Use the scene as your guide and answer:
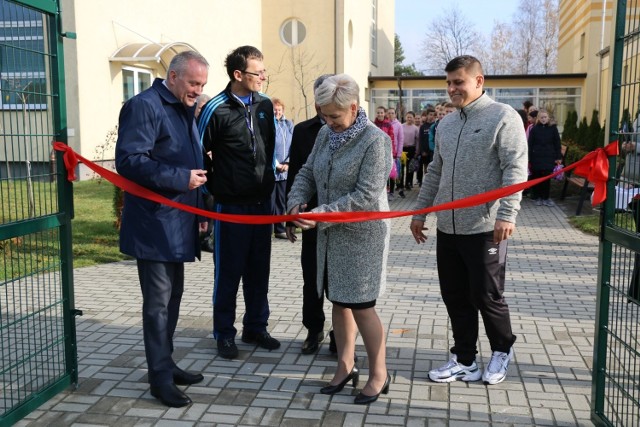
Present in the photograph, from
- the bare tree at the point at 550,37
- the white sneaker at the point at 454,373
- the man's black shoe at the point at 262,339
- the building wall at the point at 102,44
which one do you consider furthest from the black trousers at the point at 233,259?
the bare tree at the point at 550,37

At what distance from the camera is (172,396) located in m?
4.05

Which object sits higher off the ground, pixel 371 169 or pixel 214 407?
pixel 371 169

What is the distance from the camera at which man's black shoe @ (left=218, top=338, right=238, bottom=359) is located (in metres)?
4.88

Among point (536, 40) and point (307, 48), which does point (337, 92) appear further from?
point (536, 40)

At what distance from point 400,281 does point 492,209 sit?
11.2 ft

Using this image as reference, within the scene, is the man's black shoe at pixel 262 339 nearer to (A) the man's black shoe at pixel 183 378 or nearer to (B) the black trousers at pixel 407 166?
(A) the man's black shoe at pixel 183 378

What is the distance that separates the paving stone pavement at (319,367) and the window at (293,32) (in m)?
23.6

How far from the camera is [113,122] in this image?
58.7 feet

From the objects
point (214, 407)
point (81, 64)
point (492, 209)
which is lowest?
point (214, 407)

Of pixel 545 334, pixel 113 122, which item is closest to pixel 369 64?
pixel 113 122

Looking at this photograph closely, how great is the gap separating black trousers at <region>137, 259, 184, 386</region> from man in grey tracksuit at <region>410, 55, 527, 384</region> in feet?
5.48

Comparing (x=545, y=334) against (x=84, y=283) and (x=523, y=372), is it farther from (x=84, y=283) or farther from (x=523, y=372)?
(x=84, y=283)

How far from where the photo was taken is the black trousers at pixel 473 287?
4.16 metres

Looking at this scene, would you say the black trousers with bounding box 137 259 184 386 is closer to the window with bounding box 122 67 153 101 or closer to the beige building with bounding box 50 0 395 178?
the beige building with bounding box 50 0 395 178
